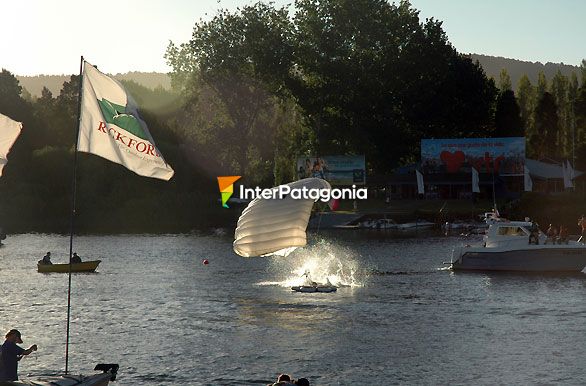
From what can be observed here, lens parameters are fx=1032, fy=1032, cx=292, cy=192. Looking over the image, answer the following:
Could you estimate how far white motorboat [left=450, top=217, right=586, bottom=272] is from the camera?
7925cm

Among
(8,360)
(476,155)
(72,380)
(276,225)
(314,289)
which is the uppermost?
(476,155)

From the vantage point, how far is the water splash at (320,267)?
81250mm

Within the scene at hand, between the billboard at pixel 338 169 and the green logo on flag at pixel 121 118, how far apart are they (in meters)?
130

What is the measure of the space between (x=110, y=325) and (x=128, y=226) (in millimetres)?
107045

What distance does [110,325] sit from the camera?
195ft

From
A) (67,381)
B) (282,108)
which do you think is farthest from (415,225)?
(67,381)

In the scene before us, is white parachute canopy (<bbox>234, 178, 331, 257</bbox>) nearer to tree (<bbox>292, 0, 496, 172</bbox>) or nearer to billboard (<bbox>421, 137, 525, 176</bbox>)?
billboard (<bbox>421, 137, 525, 176</bbox>)

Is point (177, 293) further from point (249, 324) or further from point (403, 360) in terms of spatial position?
point (403, 360)

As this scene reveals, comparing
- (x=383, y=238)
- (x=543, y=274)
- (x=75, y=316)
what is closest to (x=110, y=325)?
(x=75, y=316)

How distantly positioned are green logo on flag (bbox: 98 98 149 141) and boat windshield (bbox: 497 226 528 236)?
5147cm

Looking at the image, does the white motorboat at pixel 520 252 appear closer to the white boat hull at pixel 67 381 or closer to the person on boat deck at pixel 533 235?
the person on boat deck at pixel 533 235

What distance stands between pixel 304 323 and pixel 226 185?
123 metres

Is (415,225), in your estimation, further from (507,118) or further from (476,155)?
(507,118)

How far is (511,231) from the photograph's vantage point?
8056cm
